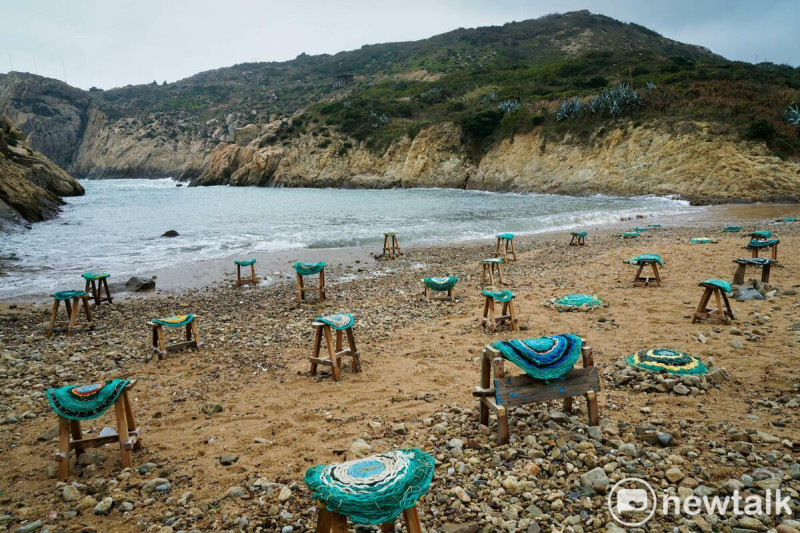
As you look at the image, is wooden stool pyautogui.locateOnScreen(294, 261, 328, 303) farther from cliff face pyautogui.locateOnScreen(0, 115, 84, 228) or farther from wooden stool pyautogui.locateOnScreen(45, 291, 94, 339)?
cliff face pyautogui.locateOnScreen(0, 115, 84, 228)

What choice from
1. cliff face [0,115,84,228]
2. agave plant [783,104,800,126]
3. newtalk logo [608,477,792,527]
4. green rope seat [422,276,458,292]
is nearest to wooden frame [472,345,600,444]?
newtalk logo [608,477,792,527]

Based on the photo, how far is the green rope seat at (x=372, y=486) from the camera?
2.75 m

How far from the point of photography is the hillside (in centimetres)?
3609

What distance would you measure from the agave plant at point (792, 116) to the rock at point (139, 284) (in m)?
43.1

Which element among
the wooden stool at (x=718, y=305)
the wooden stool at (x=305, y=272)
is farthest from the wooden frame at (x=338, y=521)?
the wooden stool at (x=305, y=272)

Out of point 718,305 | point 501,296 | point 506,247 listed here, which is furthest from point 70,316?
point 718,305

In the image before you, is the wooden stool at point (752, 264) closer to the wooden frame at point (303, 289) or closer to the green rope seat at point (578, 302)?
the green rope seat at point (578, 302)

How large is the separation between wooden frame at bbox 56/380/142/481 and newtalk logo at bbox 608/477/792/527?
4.43 metres

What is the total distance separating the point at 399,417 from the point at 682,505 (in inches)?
110

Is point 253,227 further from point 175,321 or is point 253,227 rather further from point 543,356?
point 543,356

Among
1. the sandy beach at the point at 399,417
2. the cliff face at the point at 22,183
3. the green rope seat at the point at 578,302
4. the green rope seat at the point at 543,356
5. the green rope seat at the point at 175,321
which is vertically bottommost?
the sandy beach at the point at 399,417

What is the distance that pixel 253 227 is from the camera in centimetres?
2581

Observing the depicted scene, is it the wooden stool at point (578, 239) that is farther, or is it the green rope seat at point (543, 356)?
the wooden stool at point (578, 239)

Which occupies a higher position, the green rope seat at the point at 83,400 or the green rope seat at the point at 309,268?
the green rope seat at the point at 309,268
